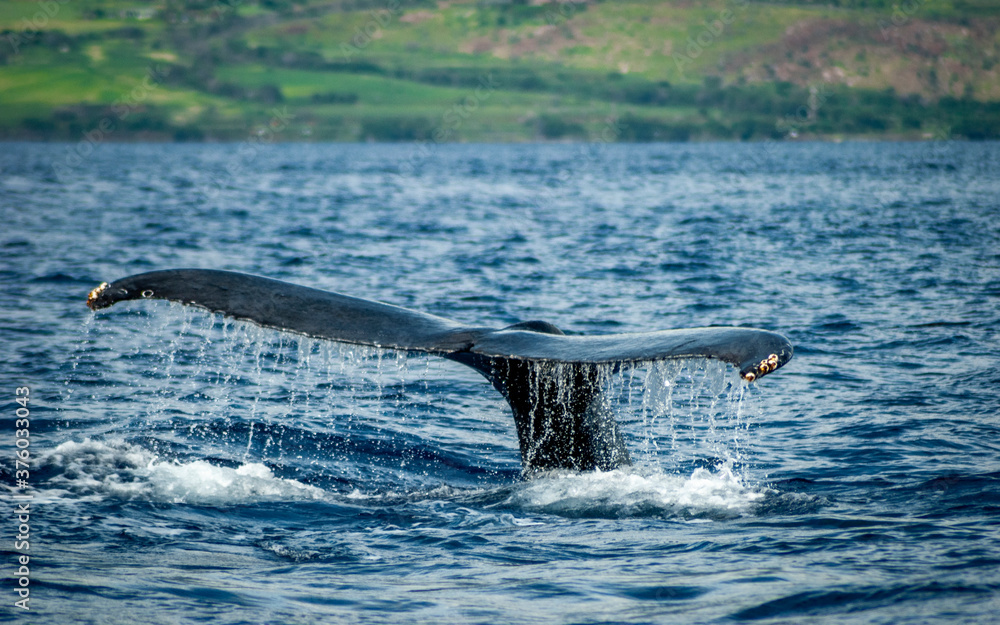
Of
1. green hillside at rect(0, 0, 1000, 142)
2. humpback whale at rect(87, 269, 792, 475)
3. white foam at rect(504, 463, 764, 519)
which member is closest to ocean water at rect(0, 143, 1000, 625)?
white foam at rect(504, 463, 764, 519)

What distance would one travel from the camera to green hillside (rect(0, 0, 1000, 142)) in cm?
14462

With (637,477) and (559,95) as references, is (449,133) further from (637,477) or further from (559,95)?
(637,477)

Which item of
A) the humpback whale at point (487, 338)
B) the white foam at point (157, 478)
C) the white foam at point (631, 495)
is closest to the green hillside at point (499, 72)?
the white foam at point (157, 478)

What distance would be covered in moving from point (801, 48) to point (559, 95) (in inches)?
1448

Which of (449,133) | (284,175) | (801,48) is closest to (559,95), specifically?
(449,133)

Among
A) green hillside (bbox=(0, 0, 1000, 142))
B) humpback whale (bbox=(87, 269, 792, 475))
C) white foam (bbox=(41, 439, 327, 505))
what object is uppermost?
green hillside (bbox=(0, 0, 1000, 142))

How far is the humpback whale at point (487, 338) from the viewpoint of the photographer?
4816mm

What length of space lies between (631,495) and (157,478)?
126 inches

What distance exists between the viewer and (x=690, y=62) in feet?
558

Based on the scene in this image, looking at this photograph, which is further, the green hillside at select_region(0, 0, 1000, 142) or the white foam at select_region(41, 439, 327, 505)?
the green hillside at select_region(0, 0, 1000, 142)

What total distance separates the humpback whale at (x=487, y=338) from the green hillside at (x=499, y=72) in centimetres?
13645

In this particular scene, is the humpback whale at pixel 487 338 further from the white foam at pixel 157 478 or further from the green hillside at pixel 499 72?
the green hillside at pixel 499 72

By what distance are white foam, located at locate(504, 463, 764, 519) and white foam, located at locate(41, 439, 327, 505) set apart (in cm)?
160

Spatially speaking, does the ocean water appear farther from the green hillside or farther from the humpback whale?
the green hillside
